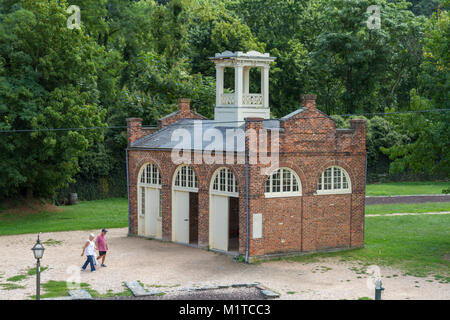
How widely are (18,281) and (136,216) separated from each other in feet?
32.9

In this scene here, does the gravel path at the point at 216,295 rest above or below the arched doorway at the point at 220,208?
below

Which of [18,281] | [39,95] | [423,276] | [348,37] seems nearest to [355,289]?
[423,276]

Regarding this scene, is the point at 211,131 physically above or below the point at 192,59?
below

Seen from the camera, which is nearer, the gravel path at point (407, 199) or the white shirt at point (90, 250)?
the white shirt at point (90, 250)

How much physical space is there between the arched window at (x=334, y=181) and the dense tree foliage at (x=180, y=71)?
6.65 ft

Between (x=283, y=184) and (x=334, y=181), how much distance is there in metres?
2.47

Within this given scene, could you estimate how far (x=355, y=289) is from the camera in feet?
64.0

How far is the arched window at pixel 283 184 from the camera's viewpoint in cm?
2407

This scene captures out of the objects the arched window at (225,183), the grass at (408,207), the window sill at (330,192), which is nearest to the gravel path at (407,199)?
the grass at (408,207)

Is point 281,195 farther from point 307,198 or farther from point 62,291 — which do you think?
point 62,291

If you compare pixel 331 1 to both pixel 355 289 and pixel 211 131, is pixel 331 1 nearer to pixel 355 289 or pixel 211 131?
pixel 211 131

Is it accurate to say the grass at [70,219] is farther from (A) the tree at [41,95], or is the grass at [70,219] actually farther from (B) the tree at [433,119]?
(B) the tree at [433,119]

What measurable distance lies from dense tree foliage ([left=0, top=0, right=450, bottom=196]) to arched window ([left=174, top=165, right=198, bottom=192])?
816 centimetres

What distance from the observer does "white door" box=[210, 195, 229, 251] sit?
25.2 metres
